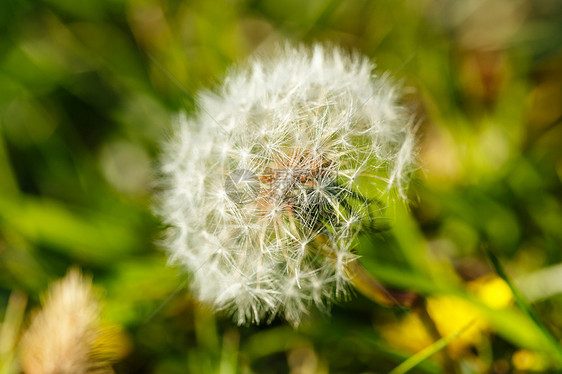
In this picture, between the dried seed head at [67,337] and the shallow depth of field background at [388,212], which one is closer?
the dried seed head at [67,337]

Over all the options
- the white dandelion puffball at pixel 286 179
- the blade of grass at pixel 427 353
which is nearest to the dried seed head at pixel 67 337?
the white dandelion puffball at pixel 286 179

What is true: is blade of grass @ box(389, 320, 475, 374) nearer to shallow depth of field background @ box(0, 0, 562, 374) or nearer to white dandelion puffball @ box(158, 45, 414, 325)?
shallow depth of field background @ box(0, 0, 562, 374)

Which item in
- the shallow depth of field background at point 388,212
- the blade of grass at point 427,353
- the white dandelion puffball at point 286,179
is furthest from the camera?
the shallow depth of field background at point 388,212

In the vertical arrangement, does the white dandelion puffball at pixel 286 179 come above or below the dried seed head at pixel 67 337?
above

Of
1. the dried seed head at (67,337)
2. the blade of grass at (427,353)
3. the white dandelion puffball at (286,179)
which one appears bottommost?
the blade of grass at (427,353)

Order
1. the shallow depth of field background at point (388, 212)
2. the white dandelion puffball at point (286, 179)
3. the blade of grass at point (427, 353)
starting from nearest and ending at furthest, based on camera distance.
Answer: the white dandelion puffball at point (286, 179) < the blade of grass at point (427, 353) < the shallow depth of field background at point (388, 212)

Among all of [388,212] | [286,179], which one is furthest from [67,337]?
[388,212]

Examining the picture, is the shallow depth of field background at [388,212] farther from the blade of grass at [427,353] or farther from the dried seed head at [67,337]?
the dried seed head at [67,337]

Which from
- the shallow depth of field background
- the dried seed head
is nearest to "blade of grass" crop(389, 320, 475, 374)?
the shallow depth of field background
